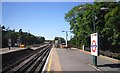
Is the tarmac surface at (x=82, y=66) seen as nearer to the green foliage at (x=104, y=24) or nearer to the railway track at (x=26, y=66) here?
the railway track at (x=26, y=66)

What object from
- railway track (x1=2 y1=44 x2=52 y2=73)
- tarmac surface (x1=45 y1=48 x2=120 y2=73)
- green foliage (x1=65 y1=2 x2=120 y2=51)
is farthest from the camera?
green foliage (x1=65 y1=2 x2=120 y2=51)

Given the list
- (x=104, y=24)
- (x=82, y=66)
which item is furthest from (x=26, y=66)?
(x=104, y=24)

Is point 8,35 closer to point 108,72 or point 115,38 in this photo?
point 115,38

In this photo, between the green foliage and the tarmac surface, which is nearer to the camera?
the tarmac surface

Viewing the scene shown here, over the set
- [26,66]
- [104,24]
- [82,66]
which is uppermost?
[104,24]

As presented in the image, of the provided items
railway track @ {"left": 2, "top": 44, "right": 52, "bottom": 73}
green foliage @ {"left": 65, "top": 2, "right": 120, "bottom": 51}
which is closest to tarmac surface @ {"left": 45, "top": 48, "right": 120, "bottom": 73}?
railway track @ {"left": 2, "top": 44, "right": 52, "bottom": 73}

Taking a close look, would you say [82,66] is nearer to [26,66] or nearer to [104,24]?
[26,66]

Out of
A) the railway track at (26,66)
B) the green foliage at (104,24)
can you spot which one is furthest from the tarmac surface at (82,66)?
the green foliage at (104,24)

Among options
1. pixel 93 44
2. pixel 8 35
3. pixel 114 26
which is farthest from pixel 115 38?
pixel 8 35

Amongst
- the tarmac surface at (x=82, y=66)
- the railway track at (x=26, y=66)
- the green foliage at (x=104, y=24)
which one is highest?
the green foliage at (x=104, y=24)

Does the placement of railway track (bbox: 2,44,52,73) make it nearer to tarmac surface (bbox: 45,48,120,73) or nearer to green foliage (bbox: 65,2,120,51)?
tarmac surface (bbox: 45,48,120,73)

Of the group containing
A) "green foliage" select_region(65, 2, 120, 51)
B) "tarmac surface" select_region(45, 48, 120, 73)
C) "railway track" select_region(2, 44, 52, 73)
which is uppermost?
"green foliage" select_region(65, 2, 120, 51)

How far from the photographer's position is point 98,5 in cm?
4719

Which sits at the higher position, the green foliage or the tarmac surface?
the green foliage
